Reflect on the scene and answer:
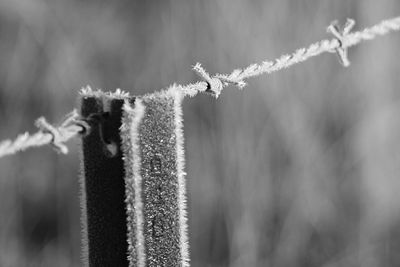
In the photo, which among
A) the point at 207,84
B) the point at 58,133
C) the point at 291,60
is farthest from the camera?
the point at 291,60

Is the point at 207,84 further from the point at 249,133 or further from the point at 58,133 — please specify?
the point at 249,133

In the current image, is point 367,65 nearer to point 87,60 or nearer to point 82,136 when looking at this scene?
point 87,60

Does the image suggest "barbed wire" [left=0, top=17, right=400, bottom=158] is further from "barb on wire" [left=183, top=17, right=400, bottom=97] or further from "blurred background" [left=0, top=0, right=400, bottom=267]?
"blurred background" [left=0, top=0, right=400, bottom=267]

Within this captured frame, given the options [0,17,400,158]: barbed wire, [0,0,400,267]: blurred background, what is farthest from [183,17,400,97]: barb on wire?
[0,0,400,267]: blurred background

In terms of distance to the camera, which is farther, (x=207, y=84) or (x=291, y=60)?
(x=291, y=60)

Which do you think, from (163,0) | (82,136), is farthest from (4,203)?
(82,136)

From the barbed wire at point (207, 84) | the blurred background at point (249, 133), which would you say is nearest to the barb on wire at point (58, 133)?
the barbed wire at point (207, 84)

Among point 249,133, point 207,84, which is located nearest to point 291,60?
point 207,84
